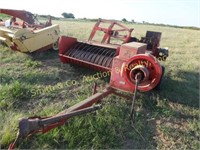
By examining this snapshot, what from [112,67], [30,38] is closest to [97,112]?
[112,67]

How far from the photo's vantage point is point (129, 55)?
3.99m

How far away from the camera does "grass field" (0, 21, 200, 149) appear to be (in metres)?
3.15

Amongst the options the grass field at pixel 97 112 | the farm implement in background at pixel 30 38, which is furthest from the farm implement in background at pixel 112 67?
the farm implement in background at pixel 30 38

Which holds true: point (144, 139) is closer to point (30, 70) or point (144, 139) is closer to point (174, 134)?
point (174, 134)

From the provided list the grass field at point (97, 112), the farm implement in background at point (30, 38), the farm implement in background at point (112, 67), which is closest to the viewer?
the farm implement in background at point (112, 67)

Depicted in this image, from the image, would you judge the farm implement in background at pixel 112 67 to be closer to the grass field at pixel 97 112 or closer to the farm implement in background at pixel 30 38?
the grass field at pixel 97 112

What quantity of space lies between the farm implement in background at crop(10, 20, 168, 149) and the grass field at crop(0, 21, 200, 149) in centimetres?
24

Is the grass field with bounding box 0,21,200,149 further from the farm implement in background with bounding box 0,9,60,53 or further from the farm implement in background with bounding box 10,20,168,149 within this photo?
the farm implement in background with bounding box 0,9,60,53

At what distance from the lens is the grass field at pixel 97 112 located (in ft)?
10.3

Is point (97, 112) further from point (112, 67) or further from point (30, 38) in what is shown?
point (30, 38)

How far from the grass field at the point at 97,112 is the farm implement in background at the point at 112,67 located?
0.24 metres

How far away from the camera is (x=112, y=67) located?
412 centimetres

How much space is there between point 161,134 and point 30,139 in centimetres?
171

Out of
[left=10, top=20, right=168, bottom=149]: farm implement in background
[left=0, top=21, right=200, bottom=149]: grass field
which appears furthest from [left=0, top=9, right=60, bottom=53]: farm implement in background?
[left=10, top=20, right=168, bottom=149]: farm implement in background
